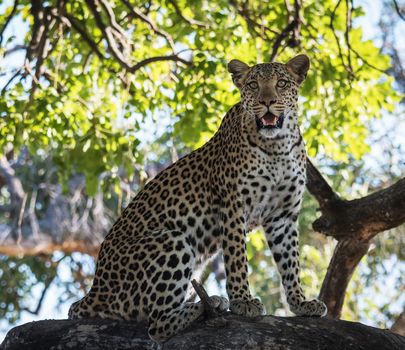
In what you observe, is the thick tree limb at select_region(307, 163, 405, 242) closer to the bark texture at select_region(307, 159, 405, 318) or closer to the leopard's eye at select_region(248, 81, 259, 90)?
the bark texture at select_region(307, 159, 405, 318)

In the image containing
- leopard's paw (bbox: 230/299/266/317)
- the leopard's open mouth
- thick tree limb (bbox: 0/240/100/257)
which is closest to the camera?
leopard's paw (bbox: 230/299/266/317)

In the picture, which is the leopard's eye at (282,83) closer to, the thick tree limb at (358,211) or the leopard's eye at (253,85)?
the leopard's eye at (253,85)

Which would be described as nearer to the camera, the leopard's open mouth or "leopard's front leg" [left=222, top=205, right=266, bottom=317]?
"leopard's front leg" [left=222, top=205, right=266, bottom=317]

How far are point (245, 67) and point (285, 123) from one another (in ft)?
2.40

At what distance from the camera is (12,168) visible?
19.0m

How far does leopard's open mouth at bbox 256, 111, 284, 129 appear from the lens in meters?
7.36

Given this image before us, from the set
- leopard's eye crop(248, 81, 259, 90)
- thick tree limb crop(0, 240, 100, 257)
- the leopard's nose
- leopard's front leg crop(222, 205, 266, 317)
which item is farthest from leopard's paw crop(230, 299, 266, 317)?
thick tree limb crop(0, 240, 100, 257)

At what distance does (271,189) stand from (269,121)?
580 mm

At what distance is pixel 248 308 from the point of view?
6.96 meters

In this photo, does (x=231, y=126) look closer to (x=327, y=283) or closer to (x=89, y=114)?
(x=327, y=283)

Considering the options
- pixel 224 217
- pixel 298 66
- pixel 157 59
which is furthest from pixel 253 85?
pixel 157 59

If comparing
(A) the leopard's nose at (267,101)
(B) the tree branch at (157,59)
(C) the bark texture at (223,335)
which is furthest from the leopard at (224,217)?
(B) the tree branch at (157,59)

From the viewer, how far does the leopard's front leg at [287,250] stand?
7672 millimetres

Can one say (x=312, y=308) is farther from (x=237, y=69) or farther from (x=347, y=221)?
(x=237, y=69)
